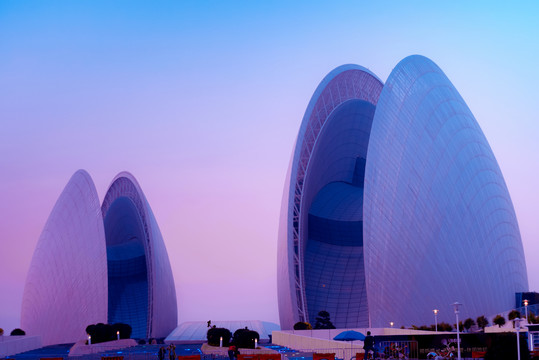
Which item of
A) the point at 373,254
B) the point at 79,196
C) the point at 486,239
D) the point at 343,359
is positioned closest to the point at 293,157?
the point at 373,254

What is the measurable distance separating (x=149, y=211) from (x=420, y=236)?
2993cm

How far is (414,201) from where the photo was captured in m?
41.0

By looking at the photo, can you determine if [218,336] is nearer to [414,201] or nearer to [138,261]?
[414,201]

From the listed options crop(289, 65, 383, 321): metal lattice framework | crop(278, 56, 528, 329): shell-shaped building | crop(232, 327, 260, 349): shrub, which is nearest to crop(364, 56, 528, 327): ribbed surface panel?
crop(278, 56, 528, 329): shell-shaped building

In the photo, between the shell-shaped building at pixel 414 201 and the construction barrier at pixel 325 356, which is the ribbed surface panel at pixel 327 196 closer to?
the shell-shaped building at pixel 414 201

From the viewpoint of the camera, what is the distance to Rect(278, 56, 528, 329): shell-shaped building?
4081 cm

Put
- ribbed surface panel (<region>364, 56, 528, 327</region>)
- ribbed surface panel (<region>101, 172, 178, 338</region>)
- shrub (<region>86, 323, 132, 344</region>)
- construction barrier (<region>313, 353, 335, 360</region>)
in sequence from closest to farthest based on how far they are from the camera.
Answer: construction barrier (<region>313, 353, 335, 360</region>)
ribbed surface panel (<region>364, 56, 528, 327</region>)
shrub (<region>86, 323, 132, 344</region>)
ribbed surface panel (<region>101, 172, 178, 338</region>)

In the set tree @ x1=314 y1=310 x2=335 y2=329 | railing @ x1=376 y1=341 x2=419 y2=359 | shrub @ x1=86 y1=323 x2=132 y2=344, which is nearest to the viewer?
railing @ x1=376 y1=341 x2=419 y2=359

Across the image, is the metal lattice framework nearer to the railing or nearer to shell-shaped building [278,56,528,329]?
shell-shaped building [278,56,528,329]

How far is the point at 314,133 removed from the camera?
5062 centimetres

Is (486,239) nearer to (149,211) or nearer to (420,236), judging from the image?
(420,236)

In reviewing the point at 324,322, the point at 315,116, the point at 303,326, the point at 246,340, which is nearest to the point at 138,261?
the point at 324,322

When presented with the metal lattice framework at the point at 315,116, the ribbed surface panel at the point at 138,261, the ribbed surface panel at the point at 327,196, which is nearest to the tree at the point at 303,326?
the ribbed surface panel at the point at 327,196

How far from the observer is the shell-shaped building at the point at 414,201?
40812 mm
